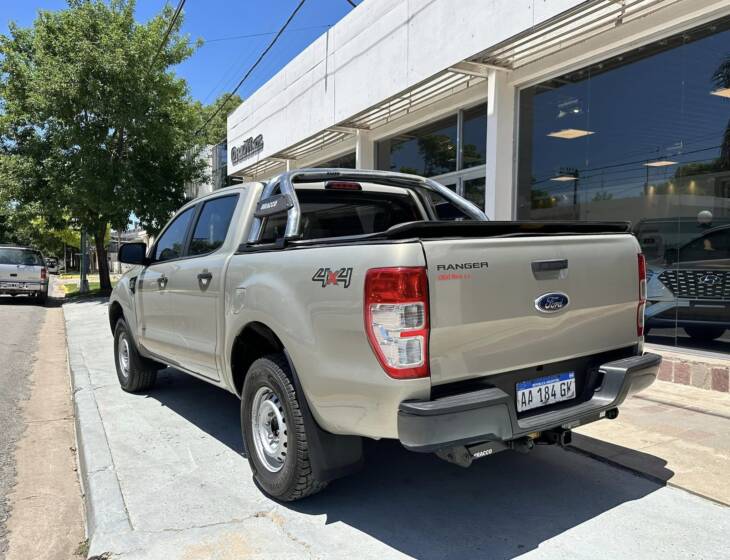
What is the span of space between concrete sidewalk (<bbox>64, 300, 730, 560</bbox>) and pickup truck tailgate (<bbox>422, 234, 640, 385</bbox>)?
93 cm

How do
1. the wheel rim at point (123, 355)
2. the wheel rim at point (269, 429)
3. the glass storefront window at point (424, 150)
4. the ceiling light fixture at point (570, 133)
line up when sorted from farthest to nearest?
the glass storefront window at point (424, 150) → the ceiling light fixture at point (570, 133) → the wheel rim at point (123, 355) → the wheel rim at point (269, 429)

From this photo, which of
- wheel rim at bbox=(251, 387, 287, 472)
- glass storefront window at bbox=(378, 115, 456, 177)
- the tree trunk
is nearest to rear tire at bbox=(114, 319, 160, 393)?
wheel rim at bbox=(251, 387, 287, 472)

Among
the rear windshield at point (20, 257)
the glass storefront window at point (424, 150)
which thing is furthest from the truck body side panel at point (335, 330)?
the rear windshield at point (20, 257)

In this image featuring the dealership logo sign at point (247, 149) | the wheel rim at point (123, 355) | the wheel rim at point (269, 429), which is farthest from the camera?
the dealership logo sign at point (247, 149)

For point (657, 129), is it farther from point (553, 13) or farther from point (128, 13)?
point (128, 13)

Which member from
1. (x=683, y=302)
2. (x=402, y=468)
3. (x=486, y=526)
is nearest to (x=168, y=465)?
(x=402, y=468)

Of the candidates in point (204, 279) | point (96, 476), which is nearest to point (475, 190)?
point (204, 279)

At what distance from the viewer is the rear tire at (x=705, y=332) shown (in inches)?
227

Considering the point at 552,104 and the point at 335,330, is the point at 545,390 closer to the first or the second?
the point at 335,330

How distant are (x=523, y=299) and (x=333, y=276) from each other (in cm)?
95

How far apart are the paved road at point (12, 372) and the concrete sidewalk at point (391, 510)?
51cm

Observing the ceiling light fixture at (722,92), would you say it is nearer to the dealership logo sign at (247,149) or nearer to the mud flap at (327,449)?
the mud flap at (327,449)

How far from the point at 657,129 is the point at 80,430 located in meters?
6.64

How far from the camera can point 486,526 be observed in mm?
3059
